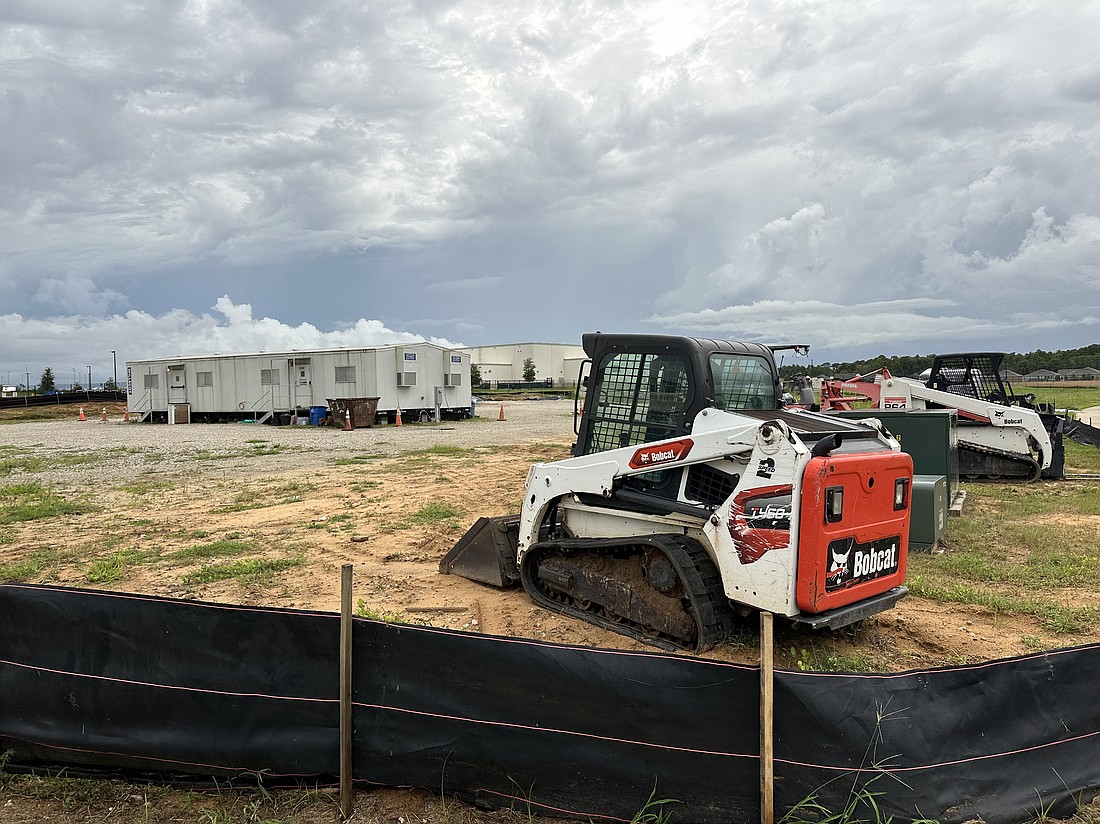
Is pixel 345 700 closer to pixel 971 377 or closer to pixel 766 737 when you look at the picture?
pixel 766 737

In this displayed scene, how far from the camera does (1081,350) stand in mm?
122438

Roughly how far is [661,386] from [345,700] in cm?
345

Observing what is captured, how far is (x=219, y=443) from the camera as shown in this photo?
2442cm

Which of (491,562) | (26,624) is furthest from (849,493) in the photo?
(26,624)

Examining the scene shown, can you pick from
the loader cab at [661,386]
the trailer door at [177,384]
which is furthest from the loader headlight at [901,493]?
the trailer door at [177,384]

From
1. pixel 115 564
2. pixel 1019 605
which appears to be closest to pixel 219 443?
pixel 115 564

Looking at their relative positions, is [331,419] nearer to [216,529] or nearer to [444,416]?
[444,416]

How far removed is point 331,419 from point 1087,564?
28430mm

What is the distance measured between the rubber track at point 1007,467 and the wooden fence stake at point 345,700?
16.0m

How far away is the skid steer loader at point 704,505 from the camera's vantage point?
195 inches

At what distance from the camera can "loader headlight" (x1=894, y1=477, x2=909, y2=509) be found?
5.52 m

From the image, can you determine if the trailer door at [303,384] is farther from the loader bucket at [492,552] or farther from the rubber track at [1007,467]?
the loader bucket at [492,552]

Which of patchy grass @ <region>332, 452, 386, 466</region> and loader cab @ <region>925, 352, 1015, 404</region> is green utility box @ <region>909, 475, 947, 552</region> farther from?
patchy grass @ <region>332, 452, 386, 466</region>

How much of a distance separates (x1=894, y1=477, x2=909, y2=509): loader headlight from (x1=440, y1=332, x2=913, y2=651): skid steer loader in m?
0.01
